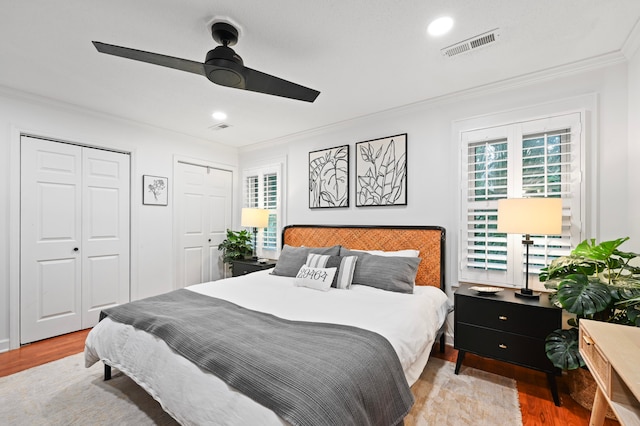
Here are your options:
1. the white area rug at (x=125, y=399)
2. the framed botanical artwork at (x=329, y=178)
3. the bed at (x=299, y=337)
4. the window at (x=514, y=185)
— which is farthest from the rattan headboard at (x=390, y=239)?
the white area rug at (x=125, y=399)

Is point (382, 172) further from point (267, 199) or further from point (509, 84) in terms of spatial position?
point (267, 199)

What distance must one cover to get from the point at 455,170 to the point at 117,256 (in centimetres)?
413

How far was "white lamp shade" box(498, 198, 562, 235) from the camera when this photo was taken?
2.18 metres

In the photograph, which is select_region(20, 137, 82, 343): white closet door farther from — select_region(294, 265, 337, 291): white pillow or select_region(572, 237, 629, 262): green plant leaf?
select_region(572, 237, 629, 262): green plant leaf

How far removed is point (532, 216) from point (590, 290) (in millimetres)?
605

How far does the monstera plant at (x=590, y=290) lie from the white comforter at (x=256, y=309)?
32.5 inches

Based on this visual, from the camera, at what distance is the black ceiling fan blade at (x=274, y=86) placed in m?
1.88

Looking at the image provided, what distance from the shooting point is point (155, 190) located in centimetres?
406

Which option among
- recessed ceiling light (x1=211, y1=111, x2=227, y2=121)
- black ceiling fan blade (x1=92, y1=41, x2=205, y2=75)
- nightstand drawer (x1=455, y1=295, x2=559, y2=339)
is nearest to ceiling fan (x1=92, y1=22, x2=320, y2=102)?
black ceiling fan blade (x1=92, y1=41, x2=205, y2=75)

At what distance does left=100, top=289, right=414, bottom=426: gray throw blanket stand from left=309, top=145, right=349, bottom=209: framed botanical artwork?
84.9 inches

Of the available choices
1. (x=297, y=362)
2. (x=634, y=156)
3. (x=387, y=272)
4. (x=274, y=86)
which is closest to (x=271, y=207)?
(x=387, y=272)

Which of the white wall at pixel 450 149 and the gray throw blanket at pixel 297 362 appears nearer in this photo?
the gray throw blanket at pixel 297 362

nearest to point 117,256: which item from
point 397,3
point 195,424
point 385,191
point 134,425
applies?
point 134,425

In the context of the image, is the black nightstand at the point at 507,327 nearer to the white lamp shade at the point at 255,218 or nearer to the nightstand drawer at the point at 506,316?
the nightstand drawer at the point at 506,316
